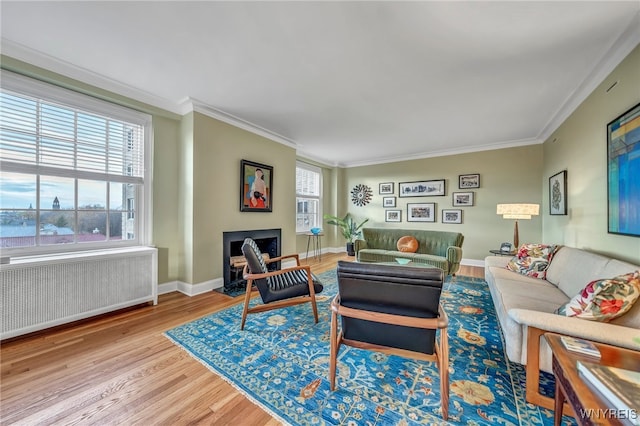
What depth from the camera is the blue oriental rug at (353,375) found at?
138 centimetres

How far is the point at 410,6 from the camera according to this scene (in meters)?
1.70

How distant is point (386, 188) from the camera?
6430mm

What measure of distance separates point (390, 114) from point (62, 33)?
11.9 feet

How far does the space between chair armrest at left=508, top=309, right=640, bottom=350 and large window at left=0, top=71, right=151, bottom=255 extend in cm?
407

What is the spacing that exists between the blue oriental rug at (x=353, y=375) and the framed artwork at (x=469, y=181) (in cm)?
361

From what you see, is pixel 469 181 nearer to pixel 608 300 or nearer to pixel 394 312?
pixel 608 300

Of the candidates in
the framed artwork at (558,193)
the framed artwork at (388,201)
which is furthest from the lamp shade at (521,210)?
the framed artwork at (388,201)

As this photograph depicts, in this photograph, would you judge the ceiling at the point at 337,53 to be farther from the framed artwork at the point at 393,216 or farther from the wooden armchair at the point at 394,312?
the framed artwork at the point at 393,216

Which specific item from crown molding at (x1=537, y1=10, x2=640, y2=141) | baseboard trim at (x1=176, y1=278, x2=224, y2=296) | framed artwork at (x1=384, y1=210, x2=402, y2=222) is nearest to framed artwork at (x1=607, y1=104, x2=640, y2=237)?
crown molding at (x1=537, y1=10, x2=640, y2=141)

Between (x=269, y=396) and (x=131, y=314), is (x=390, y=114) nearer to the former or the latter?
(x=269, y=396)

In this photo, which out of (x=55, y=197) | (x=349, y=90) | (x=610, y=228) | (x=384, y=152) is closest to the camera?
(x=610, y=228)

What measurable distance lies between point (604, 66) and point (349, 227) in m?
5.18

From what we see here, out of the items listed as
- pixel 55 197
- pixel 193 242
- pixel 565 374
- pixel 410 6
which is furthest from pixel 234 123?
pixel 565 374

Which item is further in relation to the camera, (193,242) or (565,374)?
(193,242)
